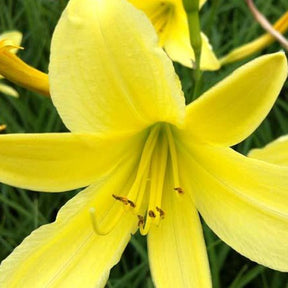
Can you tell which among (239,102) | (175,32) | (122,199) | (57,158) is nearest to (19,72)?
(57,158)

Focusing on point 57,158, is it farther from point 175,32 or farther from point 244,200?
point 175,32

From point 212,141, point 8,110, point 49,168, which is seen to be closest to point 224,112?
point 212,141

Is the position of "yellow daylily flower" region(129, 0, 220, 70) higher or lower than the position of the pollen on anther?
higher

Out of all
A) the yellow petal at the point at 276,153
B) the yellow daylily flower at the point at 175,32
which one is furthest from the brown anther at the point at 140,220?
the yellow daylily flower at the point at 175,32

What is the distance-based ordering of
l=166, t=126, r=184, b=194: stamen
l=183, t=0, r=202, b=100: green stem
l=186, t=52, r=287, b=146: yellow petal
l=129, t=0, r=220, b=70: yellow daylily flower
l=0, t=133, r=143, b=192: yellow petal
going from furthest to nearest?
l=129, t=0, r=220, b=70: yellow daylily flower < l=183, t=0, r=202, b=100: green stem < l=166, t=126, r=184, b=194: stamen < l=0, t=133, r=143, b=192: yellow petal < l=186, t=52, r=287, b=146: yellow petal

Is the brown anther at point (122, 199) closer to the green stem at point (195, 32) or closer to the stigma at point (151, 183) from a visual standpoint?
the stigma at point (151, 183)

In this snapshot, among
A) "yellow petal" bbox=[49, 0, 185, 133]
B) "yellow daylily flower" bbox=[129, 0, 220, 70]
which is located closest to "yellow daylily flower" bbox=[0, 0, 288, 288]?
"yellow petal" bbox=[49, 0, 185, 133]

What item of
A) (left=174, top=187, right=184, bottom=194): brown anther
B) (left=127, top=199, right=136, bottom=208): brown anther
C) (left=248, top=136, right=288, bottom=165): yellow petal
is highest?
(left=248, top=136, right=288, bottom=165): yellow petal

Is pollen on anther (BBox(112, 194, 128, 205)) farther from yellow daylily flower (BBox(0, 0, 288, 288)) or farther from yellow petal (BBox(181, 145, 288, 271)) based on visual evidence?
yellow petal (BBox(181, 145, 288, 271))
